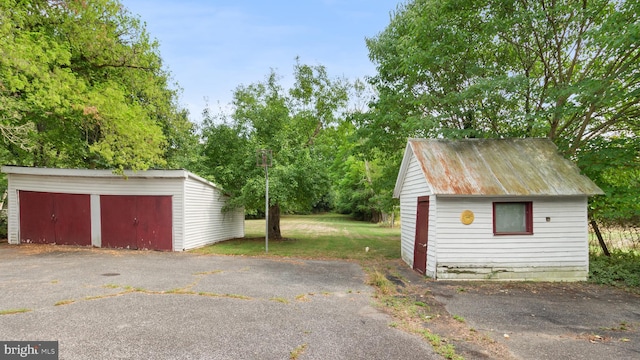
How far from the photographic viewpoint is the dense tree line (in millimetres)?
9438

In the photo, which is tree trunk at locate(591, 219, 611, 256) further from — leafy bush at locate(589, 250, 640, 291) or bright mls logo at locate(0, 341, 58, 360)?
bright mls logo at locate(0, 341, 58, 360)

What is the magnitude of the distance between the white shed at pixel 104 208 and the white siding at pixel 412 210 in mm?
8192

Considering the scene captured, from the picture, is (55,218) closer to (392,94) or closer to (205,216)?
(205,216)

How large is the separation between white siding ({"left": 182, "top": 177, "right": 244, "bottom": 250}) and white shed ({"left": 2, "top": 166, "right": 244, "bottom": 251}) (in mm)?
42

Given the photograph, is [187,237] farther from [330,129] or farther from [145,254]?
[330,129]

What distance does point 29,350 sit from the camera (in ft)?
12.5

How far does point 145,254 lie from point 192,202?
2.59 metres

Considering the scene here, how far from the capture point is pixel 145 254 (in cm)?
1143

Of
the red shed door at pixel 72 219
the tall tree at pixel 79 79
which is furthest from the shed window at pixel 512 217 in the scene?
the red shed door at pixel 72 219

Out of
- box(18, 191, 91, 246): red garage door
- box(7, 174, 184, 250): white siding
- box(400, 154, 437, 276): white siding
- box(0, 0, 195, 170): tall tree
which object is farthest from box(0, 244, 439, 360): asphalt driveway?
box(0, 0, 195, 170): tall tree

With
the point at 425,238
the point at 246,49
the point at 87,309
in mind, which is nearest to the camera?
the point at 87,309

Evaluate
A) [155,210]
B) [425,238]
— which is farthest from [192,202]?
[425,238]

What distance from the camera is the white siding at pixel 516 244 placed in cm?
841

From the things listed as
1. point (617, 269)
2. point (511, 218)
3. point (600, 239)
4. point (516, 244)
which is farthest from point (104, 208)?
point (600, 239)
